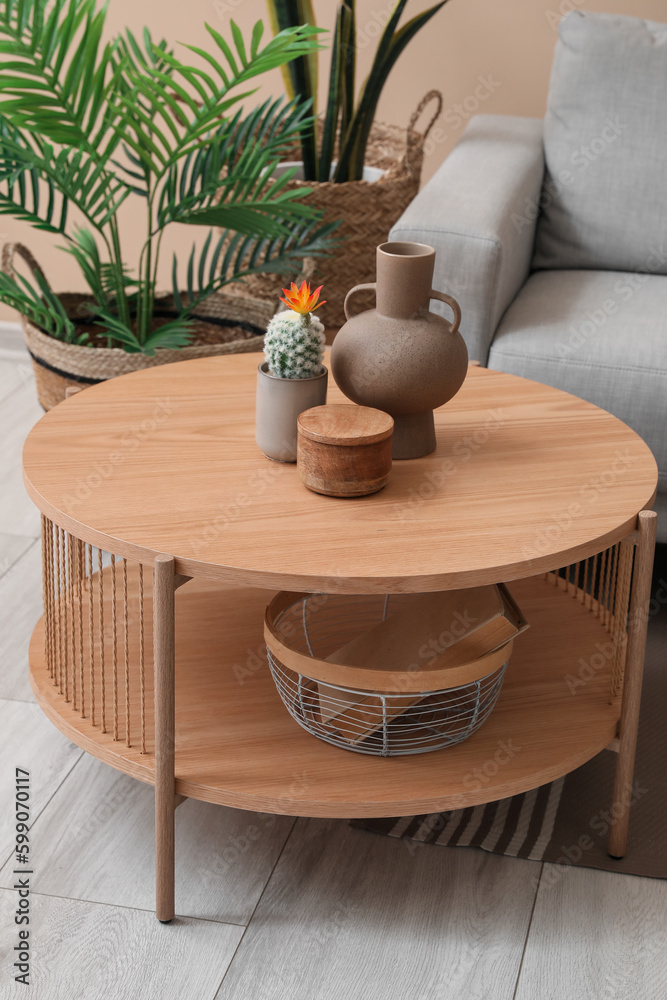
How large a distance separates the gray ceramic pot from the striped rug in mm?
463

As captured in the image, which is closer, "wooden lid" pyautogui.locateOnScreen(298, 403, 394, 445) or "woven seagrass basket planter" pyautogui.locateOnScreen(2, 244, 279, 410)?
"wooden lid" pyautogui.locateOnScreen(298, 403, 394, 445)

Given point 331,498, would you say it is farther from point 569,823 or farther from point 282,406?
point 569,823

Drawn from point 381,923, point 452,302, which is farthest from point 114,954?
point 452,302

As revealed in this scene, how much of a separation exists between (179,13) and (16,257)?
75 cm

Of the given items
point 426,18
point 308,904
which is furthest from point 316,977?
point 426,18

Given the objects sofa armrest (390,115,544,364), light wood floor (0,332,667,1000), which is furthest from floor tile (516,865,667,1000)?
sofa armrest (390,115,544,364)

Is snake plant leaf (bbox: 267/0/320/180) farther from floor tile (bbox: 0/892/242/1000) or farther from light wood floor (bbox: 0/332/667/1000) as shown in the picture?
floor tile (bbox: 0/892/242/1000)

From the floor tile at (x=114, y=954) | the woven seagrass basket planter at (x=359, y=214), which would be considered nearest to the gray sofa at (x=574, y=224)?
the woven seagrass basket planter at (x=359, y=214)

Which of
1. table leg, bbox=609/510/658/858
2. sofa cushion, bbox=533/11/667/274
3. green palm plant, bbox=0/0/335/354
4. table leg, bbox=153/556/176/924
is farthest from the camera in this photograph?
sofa cushion, bbox=533/11/667/274

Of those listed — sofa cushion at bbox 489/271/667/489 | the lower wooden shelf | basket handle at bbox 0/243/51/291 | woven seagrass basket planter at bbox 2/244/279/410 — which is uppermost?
sofa cushion at bbox 489/271/667/489

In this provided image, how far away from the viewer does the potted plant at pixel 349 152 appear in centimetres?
204

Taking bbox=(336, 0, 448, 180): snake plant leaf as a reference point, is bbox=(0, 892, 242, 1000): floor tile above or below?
below

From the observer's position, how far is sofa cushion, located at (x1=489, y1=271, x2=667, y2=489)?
1.57 m

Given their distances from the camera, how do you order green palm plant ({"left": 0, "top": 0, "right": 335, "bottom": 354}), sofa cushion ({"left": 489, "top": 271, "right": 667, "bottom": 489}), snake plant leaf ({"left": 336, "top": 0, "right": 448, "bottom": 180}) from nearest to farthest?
sofa cushion ({"left": 489, "top": 271, "right": 667, "bottom": 489}) < green palm plant ({"left": 0, "top": 0, "right": 335, "bottom": 354}) < snake plant leaf ({"left": 336, "top": 0, "right": 448, "bottom": 180})
